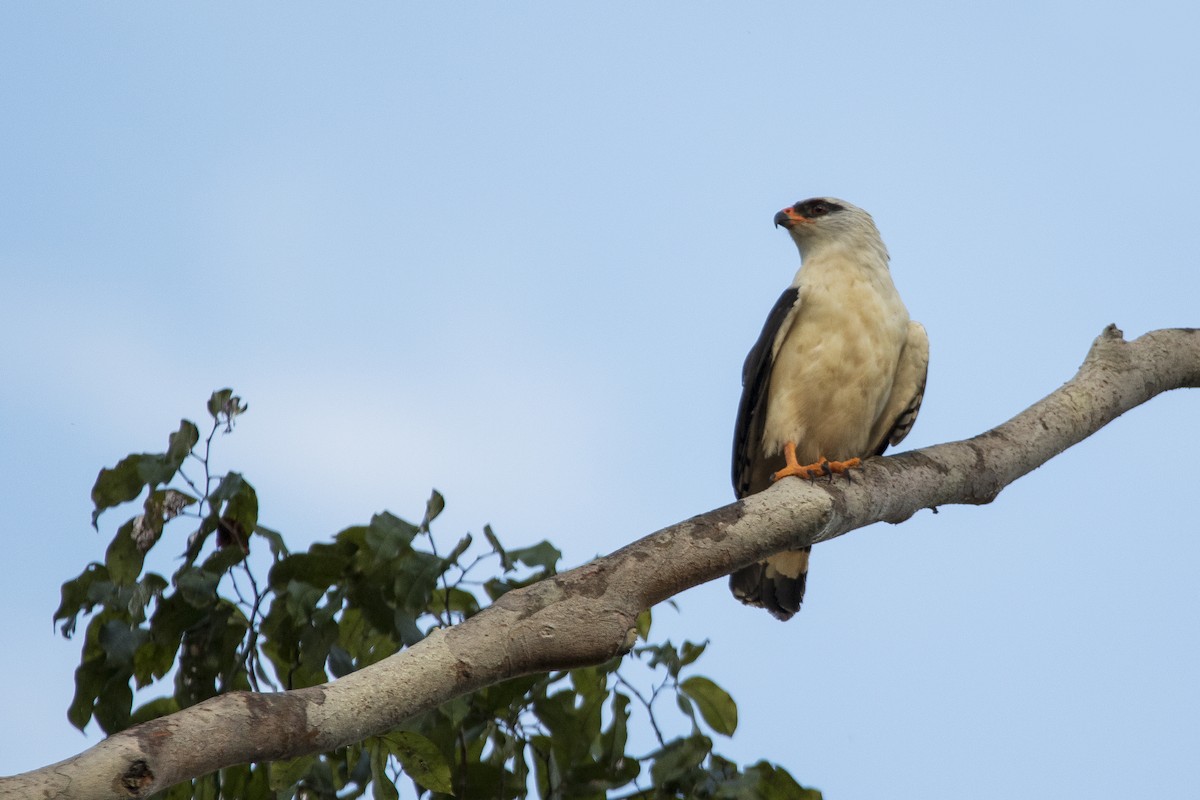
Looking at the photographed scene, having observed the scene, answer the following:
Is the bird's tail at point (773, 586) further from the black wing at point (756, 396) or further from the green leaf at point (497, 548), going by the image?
the green leaf at point (497, 548)

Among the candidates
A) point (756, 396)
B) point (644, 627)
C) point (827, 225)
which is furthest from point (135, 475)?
point (827, 225)

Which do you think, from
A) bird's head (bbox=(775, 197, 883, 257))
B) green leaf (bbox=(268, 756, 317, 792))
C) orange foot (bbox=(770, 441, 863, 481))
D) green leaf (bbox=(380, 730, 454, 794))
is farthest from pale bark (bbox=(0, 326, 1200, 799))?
bird's head (bbox=(775, 197, 883, 257))

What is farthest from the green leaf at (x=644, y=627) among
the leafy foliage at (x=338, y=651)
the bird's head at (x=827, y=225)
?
the bird's head at (x=827, y=225)

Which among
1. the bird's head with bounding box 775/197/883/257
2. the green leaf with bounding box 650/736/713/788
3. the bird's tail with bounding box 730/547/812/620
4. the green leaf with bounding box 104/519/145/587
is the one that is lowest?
the green leaf with bounding box 650/736/713/788

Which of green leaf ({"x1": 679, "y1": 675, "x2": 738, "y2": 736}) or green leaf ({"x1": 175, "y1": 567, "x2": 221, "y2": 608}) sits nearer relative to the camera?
green leaf ({"x1": 175, "y1": 567, "x2": 221, "y2": 608})

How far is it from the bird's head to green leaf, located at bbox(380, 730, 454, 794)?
10.5ft

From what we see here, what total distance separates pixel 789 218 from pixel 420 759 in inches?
134

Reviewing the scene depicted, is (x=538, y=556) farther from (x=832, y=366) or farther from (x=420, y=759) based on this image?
(x=832, y=366)

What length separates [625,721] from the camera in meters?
3.05

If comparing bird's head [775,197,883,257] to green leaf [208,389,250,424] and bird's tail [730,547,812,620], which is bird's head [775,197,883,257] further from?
green leaf [208,389,250,424]

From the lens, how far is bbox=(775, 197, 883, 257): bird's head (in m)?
5.11

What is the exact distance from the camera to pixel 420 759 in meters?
2.55

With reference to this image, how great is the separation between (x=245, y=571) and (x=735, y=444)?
2407mm

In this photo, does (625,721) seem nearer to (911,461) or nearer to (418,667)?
(418,667)
